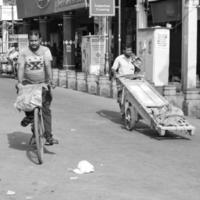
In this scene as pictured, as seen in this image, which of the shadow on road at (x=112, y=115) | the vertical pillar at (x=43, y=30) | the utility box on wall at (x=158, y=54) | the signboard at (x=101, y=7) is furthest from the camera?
the vertical pillar at (x=43, y=30)

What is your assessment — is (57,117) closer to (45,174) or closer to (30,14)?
(45,174)

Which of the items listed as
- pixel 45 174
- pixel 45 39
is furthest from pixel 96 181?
pixel 45 39

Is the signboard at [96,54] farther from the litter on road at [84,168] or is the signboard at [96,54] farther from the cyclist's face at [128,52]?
the litter on road at [84,168]

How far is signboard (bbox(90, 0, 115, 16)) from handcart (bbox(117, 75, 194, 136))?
9.61 m

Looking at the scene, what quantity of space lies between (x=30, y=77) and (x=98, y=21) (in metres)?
16.2

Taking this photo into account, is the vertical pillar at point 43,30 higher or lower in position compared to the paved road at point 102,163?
higher

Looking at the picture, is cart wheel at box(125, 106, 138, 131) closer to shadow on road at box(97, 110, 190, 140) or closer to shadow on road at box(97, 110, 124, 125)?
shadow on road at box(97, 110, 190, 140)

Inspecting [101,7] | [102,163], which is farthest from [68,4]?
[102,163]

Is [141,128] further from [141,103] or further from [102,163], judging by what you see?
[102,163]

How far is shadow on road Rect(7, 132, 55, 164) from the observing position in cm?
793

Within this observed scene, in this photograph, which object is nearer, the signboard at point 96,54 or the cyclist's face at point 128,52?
the cyclist's face at point 128,52

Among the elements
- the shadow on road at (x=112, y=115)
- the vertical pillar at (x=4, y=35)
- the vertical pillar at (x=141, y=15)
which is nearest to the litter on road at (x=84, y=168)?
the shadow on road at (x=112, y=115)

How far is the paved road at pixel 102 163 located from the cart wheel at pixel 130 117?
17 centimetres

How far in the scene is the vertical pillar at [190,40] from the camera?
1708 cm
